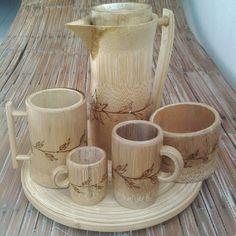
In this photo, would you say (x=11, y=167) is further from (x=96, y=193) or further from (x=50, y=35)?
(x=50, y=35)

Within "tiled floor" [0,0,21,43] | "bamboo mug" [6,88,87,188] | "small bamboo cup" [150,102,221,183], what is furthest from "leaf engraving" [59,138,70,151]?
"tiled floor" [0,0,21,43]

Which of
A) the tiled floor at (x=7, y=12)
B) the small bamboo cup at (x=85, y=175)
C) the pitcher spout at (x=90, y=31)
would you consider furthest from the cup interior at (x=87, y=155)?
the tiled floor at (x=7, y=12)

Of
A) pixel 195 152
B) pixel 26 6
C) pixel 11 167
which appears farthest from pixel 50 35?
pixel 195 152

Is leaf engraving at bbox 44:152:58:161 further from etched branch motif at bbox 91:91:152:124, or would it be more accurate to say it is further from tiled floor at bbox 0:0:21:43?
tiled floor at bbox 0:0:21:43

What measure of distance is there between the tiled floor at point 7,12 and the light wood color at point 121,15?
1.55 metres

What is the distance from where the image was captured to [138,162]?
16.0 inches

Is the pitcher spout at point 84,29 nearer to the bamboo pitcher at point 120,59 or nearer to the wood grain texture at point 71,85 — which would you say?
the bamboo pitcher at point 120,59

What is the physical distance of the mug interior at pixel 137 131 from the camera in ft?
1.42

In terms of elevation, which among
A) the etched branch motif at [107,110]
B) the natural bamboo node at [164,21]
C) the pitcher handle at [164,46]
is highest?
the natural bamboo node at [164,21]

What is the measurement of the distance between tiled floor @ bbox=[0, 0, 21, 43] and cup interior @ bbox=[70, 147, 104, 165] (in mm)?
1596

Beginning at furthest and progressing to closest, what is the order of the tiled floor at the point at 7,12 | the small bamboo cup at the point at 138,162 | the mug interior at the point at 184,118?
1. the tiled floor at the point at 7,12
2. the mug interior at the point at 184,118
3. the small bamboo cup at the point at 138,162

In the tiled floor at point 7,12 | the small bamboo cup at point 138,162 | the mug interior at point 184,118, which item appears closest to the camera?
the small bamboo cup at point 138,162

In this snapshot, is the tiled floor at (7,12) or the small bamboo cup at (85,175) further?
the tiled floor at (7,12)

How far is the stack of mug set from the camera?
0.41m
